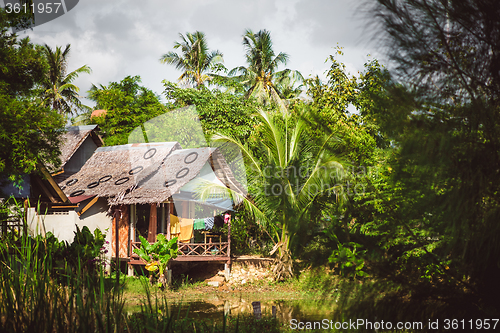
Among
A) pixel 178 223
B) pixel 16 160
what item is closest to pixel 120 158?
pixel 178 223

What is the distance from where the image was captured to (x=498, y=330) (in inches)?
64.0

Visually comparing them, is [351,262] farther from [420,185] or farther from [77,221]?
[77,221]

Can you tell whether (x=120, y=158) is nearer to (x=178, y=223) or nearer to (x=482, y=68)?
(x=178, y=223)

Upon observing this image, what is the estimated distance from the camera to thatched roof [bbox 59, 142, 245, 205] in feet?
36.9

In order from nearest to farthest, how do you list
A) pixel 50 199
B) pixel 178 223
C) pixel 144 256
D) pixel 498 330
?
1. pixel 498 330
2. pixel 50 199
3. pixel 144 256
4. pixel 178 223

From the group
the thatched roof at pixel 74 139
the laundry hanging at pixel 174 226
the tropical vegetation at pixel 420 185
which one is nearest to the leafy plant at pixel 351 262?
the tropical vegetation at pixel 420 185

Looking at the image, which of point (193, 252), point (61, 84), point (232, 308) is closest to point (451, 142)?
point (232, 308)

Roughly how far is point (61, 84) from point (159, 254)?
68.3 feet

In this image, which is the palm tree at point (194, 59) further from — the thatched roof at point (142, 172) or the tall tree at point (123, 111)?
the thatched roof at point (142, 172)

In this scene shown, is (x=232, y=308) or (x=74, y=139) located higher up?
(x=74, y=139)

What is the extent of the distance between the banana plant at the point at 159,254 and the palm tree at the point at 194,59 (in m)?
14.8

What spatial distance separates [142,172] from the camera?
490 inches

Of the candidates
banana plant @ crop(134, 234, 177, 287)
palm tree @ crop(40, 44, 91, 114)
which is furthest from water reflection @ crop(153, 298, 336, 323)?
palm tree @ crop(40, 44, 91, 114)

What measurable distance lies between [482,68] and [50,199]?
9.18m
